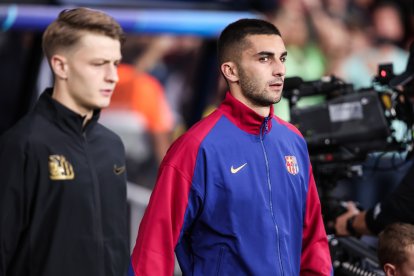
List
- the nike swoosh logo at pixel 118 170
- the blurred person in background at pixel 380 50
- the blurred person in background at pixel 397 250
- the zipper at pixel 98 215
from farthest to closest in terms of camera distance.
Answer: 1. the blurred person in background at pixel 380 50
2. the blurred person in background at pixel 397 250
3. the nike swoosh logo at pixel 118 170
4. the zipper at pixel 98 215

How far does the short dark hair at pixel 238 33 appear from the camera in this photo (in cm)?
352

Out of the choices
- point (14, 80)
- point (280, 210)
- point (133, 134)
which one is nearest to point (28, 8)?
point (14, 80)

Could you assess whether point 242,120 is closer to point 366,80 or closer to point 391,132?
point 391,132

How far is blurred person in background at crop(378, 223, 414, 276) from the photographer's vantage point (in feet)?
12.9

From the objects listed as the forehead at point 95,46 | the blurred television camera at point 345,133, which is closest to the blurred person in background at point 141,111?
the blurred television camera at point 345,133

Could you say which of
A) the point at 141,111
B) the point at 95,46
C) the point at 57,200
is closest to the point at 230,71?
the point at 95,46

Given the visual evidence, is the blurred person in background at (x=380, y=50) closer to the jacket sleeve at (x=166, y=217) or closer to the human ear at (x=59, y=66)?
the human ear at (x=59, y=66)

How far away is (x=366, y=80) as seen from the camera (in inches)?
344

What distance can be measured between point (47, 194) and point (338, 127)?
1.87 metres

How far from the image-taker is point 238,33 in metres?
3.53

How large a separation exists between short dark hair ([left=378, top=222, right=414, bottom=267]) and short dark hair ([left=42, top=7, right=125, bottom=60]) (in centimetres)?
137

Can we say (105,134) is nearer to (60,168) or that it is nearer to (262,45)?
(60,168)

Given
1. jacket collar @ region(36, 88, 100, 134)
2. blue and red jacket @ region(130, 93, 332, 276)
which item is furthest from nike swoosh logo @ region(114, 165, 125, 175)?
blue and red jacket @ region(130, 93, 332, 276)

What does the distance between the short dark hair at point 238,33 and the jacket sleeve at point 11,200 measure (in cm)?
82
